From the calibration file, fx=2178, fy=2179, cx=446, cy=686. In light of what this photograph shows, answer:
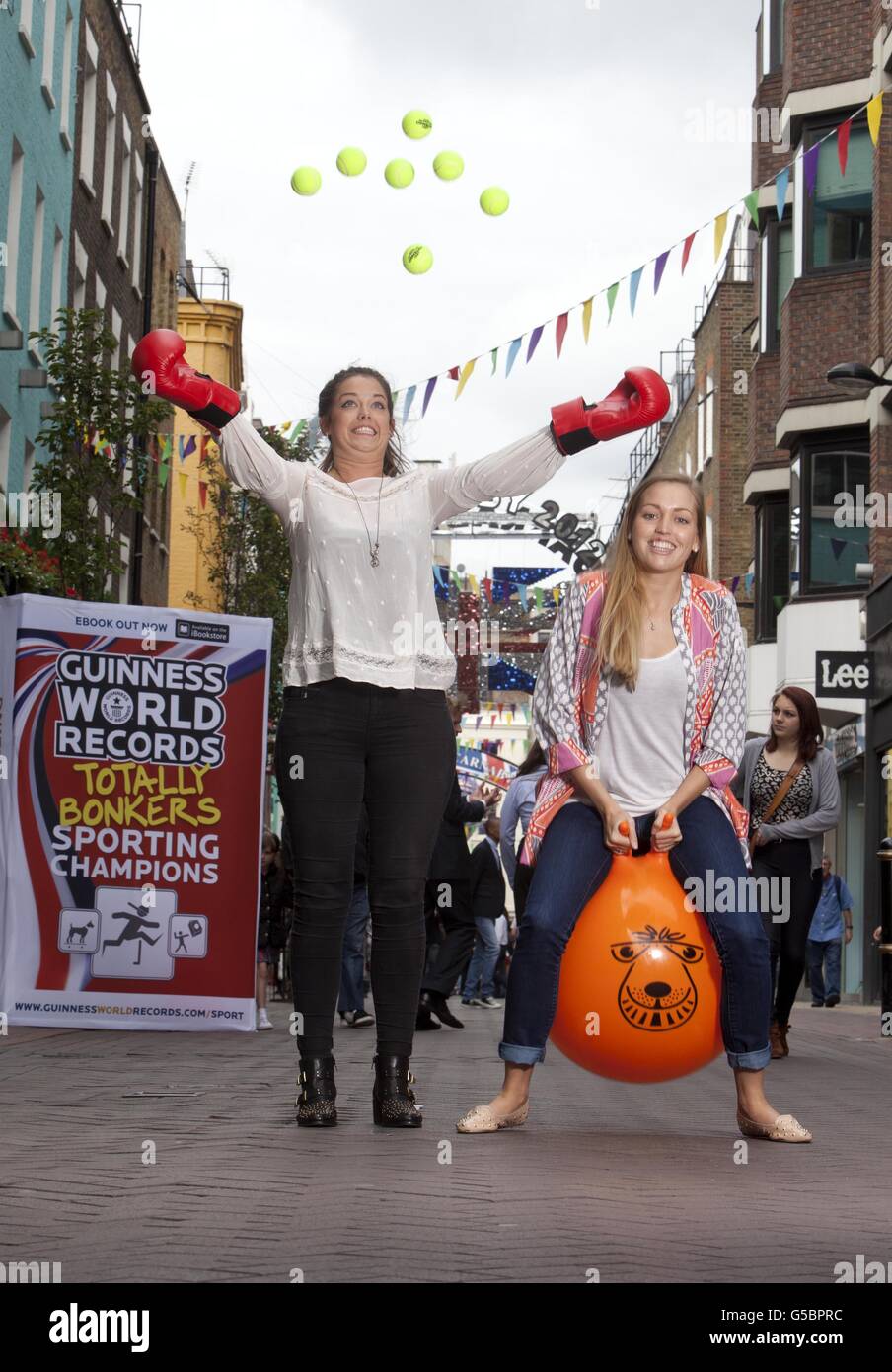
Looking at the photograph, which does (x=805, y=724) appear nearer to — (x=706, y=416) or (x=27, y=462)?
(x=27, y=462)

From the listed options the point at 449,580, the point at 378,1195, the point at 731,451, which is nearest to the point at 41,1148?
the point at 378,1195

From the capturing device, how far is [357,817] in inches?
236

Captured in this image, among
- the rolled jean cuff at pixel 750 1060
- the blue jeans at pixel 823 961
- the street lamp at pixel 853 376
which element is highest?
the street lamp at pixel 853 376

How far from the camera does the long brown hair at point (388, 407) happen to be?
6.23 metres

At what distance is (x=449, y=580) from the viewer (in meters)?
49.2

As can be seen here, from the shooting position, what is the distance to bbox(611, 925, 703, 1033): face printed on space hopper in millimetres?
5664

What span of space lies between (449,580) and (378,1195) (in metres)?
44.9

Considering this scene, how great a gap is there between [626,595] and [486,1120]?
1.47 meters

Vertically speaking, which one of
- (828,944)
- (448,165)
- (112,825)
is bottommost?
(828,944)

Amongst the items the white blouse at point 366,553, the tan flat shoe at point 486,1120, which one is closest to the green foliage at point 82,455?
the white blouse at point 366,553

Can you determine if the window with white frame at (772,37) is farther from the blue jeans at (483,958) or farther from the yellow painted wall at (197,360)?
the blue jeans at (483,958)

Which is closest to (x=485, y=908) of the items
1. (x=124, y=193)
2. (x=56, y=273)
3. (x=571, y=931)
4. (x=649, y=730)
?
(x=649, y=730)

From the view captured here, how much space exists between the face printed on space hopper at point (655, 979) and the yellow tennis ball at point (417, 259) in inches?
431
